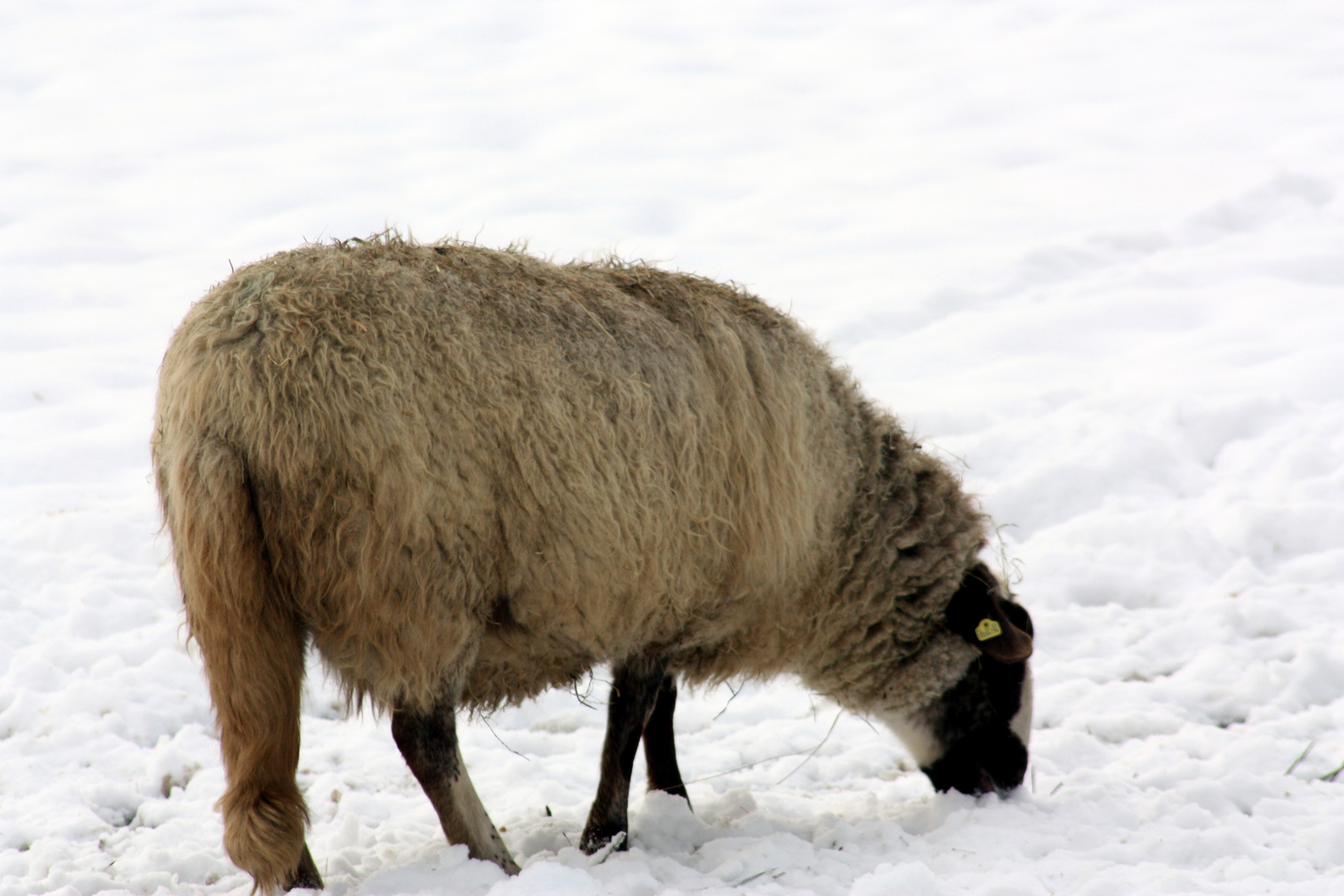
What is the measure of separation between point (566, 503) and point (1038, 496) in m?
3.87

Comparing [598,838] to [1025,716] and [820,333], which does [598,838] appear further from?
[820,333]

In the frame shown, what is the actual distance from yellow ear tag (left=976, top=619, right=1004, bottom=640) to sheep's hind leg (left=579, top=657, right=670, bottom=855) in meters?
1.18

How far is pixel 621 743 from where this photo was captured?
377cm

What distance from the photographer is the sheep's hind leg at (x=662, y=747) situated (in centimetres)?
428

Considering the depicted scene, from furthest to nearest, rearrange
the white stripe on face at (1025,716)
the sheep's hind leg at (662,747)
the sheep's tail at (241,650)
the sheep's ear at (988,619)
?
the sheep's hind leg at (662,747)
the white stripe on face at (1025,716)
the sheep's ear at (988,619)
the sheep's tail at (241,650)

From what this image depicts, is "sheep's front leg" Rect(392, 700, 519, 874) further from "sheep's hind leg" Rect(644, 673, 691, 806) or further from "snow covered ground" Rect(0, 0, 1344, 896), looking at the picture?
"sheep's hind leg" Rect(644, 673, 691, 806)

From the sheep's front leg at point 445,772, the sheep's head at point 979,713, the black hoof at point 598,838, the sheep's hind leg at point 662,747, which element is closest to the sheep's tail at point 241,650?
the sheep's front leg at point 445,772

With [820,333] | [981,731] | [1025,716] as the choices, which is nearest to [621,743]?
[981,731]

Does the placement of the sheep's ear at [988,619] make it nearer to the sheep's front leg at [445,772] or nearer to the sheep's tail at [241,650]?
the sheep's front leg at [445,772]

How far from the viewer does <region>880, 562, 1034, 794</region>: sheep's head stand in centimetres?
411

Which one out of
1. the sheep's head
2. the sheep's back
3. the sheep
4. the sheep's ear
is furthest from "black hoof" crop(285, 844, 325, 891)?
the sheep's ear

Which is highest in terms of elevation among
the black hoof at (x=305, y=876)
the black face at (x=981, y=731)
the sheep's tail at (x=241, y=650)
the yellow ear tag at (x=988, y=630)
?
the sheep's tail at (x=241, y=650)

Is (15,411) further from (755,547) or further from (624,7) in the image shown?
(624,7)

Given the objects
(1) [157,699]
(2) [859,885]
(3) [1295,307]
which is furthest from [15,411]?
(3) [1295,307]
